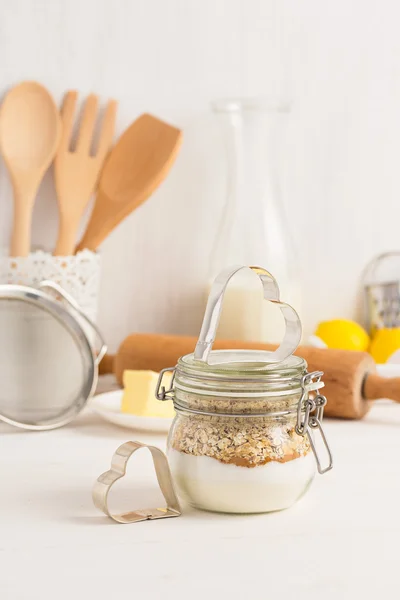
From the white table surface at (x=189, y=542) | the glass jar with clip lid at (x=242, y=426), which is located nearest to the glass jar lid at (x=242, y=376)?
the glass jar with clip lid at (x=242, y=426)

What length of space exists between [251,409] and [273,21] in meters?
0.87

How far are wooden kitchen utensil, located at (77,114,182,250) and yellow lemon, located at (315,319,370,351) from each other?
32 cm

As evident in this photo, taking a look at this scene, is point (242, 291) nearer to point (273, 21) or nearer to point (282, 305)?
point (273, 21)

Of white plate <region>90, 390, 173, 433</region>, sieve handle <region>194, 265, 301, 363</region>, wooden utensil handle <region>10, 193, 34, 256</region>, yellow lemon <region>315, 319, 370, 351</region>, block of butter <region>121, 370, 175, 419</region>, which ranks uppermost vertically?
wooden utensil handle <region>10, 193, 34, 256</region>

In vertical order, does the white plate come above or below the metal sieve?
below

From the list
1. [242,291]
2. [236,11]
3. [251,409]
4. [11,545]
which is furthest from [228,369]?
[236,11]

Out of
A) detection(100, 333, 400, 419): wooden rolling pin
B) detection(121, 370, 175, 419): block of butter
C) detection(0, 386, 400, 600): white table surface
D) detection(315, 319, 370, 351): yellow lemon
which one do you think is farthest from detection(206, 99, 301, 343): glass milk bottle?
detection(0, 386, 400, 600): white table surface

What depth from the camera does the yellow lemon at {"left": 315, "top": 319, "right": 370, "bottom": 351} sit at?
50.0 inches

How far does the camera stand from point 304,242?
1.40 metres

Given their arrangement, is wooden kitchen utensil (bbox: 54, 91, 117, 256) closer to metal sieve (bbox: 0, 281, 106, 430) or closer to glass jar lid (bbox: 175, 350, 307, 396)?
metal sieve (bbox: 0, 281, 106, 430)

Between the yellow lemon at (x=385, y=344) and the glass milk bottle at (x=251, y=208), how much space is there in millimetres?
143

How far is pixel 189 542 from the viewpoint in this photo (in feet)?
2.05

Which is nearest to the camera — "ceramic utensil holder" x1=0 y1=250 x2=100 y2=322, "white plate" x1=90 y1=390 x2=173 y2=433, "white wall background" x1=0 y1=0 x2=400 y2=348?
"white plate" x1=90 y1=390 x2=173 y2=433

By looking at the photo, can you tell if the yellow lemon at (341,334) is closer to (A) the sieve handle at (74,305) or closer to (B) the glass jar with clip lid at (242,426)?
(A) the sieve handle at (74,305)
